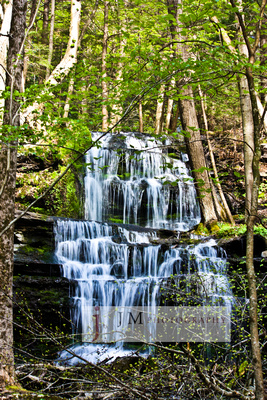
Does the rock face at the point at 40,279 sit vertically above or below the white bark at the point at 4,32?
below

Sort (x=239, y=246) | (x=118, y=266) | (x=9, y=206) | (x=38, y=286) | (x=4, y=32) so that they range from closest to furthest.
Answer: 1. (x=9, y=206)
2. (x=38, y=286)
3. (x=118, y=266)
4. (x=239, y=246)
5. (x=4, y=32)

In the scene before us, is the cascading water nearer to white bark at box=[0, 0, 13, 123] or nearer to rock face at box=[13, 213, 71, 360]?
rock face at box=[13, 213, 71, 360]

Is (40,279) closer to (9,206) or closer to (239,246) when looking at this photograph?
(9,206)

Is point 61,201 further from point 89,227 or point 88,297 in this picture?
point 88,297

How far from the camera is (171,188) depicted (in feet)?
41.4

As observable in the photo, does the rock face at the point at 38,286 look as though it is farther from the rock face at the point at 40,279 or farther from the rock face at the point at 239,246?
the rock face at the point at 239,246

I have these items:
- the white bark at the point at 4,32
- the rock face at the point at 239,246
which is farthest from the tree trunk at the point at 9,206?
the rock face at the point at 239,246

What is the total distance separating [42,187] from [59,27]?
43.6 feet

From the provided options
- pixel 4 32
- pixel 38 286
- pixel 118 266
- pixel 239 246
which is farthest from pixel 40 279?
pixel 4 32

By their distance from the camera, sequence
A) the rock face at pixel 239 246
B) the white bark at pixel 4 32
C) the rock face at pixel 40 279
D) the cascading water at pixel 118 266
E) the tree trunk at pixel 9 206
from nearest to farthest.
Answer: the tree trunk at pixel 9 206 → the rock face at pixel 40 279 → the cascading water at pixel 118 266 → the rock face at pixel 239 246 → the white bark at pixel 4 32

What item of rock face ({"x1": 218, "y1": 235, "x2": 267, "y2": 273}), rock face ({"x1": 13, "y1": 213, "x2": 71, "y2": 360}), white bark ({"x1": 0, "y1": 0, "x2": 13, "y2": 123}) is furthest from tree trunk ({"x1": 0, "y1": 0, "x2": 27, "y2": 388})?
rock face ({"x1": 218, "y1": 235, "x2": 267, "y2": 273})

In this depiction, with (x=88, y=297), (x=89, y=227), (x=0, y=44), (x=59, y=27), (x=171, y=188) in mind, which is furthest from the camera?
(x=59, y=27)

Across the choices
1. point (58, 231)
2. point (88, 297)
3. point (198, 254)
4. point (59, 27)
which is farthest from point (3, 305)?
point (59, 27)

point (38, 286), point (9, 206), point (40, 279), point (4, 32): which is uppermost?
point (4, 32)
